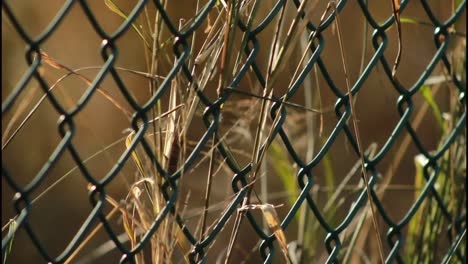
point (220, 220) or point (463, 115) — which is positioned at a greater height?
point (220, 220)

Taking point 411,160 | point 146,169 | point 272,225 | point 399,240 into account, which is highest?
point 146,169

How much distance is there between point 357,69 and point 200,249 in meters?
2.15

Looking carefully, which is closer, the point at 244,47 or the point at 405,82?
the point at 244,47

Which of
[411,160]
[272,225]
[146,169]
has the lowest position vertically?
[411,160]

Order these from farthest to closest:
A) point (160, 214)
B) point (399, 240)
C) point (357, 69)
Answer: point (357, 69) < point (399, 240) < point (160, 214)

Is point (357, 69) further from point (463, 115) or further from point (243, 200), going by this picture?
point (243, 200)

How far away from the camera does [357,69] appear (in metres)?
3.26

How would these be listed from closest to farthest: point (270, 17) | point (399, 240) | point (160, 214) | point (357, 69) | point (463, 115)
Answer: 1. point (160, 214)
2. point (270, 17)
3. point (399, 240)
4. point (463, 115)
5. point (357, 69)

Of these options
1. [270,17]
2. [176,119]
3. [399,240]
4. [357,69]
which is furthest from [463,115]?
[357,69]

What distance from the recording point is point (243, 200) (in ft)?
4.04

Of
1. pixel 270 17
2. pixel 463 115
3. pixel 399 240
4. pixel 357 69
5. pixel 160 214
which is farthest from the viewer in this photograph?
pixel 357 69

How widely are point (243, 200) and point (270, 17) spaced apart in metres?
0.23

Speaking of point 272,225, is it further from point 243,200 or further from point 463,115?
point 463,115

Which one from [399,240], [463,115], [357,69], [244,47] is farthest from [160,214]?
[357,69]
